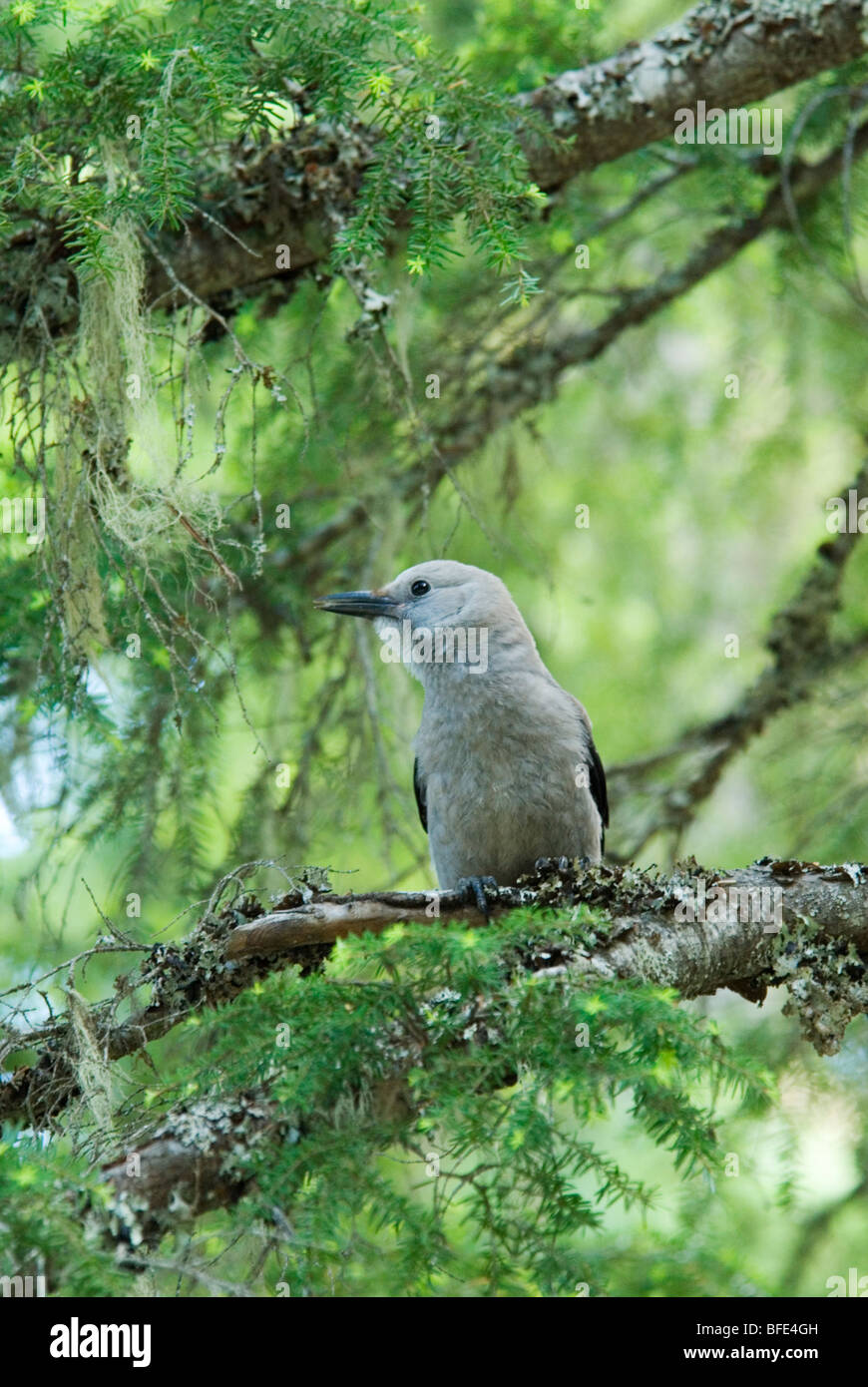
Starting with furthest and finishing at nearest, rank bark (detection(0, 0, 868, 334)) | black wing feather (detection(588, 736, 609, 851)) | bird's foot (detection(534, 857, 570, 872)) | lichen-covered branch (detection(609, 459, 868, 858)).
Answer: lichen-covered branch (detection(609, 459, 868, 858)) < black wing feather (detection(588, 736, 609, 851)) < bark (detection(0, 0, 868, 334)) < bird's foot (detection(534, 857, 570, 872))

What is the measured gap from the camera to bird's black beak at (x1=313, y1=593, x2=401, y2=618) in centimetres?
480

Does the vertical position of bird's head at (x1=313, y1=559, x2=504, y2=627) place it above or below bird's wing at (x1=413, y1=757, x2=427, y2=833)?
above

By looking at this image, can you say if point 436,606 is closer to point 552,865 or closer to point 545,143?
point 552,865

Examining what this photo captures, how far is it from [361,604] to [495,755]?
88 cm

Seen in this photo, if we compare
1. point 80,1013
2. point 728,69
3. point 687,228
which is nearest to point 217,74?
point 728,69

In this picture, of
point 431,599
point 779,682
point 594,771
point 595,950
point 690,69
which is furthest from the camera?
point 779,682

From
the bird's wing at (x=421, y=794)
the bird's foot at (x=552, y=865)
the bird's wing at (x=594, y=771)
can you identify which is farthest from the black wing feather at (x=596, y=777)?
the bird's foot at (x=552, y=865)

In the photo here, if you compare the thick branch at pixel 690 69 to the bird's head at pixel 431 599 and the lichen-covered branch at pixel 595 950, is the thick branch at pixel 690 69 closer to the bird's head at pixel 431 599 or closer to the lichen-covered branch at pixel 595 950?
the bird's head at pixel 431 599

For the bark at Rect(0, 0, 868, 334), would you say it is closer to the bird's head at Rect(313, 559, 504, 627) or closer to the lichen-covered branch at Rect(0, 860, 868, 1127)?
the bird's head at Rect(313, 559, 504, 627)

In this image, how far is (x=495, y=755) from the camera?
4.38 metres

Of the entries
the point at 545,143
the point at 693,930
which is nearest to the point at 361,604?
the point at 545,143

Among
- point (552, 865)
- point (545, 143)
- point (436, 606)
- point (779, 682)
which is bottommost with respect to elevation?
point (552, 865)

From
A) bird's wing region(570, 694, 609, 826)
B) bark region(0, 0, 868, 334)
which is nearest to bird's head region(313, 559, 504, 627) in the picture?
bird's wing region(570, 694, 609, 826)

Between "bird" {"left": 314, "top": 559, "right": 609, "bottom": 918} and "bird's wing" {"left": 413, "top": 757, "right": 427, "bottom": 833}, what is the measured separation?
0.03 metres
